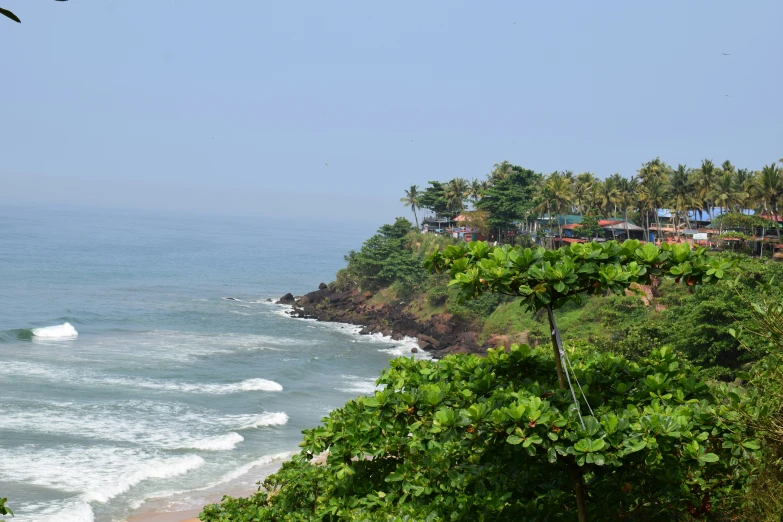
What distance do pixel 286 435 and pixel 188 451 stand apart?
12.7ft

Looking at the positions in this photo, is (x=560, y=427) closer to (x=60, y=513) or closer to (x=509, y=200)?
(x=60, y=513)

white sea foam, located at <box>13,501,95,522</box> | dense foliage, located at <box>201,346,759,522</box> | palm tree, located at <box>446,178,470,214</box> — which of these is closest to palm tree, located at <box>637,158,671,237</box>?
palm tree, located at <box>446,178,470,214</box>

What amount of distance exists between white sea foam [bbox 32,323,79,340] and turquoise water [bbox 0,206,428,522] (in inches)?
4.3

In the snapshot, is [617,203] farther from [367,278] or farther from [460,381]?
[460,381]

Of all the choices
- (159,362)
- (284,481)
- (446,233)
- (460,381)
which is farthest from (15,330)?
(460,381)

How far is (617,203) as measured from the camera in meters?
60.8

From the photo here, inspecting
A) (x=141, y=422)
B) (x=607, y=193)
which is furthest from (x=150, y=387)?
(x=607, y=193)

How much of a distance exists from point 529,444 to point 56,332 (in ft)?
150

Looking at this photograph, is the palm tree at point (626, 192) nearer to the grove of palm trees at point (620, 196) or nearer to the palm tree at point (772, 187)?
the grove of palm trees at point (620, 196)

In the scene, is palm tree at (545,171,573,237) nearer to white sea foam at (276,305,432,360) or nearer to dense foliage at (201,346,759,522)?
white sea foam at (276,305,432,360)

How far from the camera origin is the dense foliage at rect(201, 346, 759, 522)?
5.80m

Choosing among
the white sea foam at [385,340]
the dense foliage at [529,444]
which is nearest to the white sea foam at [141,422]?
the white sea foam at [385,340]

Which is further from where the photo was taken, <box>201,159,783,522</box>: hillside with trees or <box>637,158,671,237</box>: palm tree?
<box>637,158,671,237</box>: palm tree

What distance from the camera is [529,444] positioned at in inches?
219
